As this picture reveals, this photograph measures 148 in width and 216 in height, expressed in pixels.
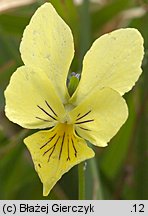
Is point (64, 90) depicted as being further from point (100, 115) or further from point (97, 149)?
point (97, 149)

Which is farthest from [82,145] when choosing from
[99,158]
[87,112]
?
[99,158]

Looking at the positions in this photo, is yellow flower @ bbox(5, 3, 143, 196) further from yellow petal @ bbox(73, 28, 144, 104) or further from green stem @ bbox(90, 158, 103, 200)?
green stem @ bbox(90, 158, 103, 200)

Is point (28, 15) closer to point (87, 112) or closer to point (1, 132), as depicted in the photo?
A: point (1, 132)

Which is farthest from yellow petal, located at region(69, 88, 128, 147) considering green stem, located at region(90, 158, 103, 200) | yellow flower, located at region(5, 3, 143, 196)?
green stem, located at region(90, 158, 103, 200)

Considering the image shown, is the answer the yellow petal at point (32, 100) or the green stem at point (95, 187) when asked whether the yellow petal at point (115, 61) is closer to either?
the yellow petal at point (32, 100)

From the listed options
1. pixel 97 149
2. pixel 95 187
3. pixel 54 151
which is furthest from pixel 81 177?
pixel 97 149

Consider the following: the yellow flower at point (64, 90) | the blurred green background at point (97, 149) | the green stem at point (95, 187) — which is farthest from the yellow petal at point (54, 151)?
the blurred green background at point (97, 149)
